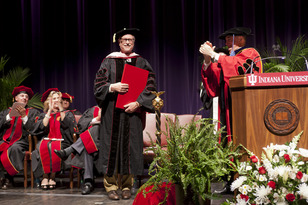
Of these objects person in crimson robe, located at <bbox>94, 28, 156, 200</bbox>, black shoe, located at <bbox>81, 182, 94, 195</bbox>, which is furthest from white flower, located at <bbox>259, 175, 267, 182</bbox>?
black shoe, located at <bbox>81, 182, 94, 195</bbox>

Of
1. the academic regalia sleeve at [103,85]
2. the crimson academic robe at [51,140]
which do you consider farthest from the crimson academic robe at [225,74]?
the crimson academic robe at [51,140]

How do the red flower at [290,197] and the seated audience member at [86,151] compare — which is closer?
the red flower at [290,197]

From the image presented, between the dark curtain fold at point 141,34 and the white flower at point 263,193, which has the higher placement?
the dark curtain fold at point 141,34

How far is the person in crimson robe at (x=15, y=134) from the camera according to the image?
214 inches

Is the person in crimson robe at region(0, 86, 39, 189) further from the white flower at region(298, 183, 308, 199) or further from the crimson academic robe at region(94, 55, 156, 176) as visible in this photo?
the white flower at region(298, 183, 308, 199)

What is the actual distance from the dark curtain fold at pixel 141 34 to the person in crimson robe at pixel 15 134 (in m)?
1.84

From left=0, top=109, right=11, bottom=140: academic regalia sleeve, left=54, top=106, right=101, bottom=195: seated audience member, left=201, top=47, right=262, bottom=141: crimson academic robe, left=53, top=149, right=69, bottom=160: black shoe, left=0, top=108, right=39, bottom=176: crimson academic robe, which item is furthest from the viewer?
left=0, top=109, right=11, bottom=140: academic regalia sleeve

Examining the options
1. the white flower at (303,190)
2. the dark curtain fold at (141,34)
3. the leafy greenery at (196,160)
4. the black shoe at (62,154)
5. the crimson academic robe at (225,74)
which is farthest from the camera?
the dark curtain fold at (141,34)

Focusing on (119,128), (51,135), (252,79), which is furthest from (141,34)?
(252,79)

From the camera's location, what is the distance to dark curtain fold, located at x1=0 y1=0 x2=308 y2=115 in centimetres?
657

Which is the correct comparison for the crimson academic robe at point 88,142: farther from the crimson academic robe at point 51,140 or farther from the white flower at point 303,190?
the white flower at point 303,190

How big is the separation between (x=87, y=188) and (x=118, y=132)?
0.95 meters

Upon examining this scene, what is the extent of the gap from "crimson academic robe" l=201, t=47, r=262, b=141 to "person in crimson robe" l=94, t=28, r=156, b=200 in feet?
4.33

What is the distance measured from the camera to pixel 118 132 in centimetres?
416
